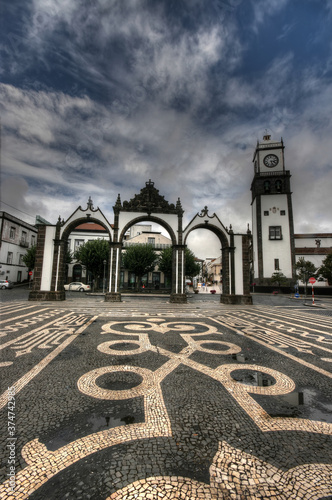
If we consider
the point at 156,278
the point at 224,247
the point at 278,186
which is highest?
the point at 278,186

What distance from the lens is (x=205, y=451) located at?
6.70 ft

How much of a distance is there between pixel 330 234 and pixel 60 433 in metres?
61.5

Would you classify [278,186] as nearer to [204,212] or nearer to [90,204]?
[204,212]

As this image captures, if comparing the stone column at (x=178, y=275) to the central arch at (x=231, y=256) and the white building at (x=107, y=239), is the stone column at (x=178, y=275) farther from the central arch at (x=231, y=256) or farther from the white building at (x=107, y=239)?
the white building at (x=107, y=239)

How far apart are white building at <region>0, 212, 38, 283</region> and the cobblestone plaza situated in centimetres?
3657

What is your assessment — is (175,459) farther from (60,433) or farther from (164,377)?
(164,377)

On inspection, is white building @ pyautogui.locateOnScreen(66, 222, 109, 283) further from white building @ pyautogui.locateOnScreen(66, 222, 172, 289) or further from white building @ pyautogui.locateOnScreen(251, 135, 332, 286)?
white building @ pyautogui.locateOnScreen(251, 135, 332, 286)

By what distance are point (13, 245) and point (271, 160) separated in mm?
46906

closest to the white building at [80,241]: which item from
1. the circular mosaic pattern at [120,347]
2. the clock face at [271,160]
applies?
the clock face at [271,160]

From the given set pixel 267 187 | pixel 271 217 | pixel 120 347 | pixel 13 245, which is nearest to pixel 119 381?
pixel 120 347

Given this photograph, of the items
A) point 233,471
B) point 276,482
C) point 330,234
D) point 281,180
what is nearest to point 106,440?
point 233,471

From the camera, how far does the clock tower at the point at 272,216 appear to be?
1578 inches

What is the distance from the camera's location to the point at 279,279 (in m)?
37.5

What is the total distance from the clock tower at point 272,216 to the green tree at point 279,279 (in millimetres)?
976
